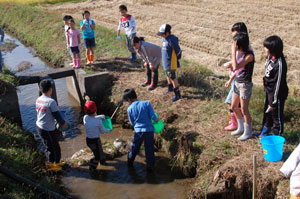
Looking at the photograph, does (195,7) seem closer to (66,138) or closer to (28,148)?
(66,138)

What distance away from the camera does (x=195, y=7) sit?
19.9 m

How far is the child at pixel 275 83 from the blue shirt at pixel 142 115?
1.89 metres

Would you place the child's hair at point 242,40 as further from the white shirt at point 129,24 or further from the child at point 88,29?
the child at point 88,29

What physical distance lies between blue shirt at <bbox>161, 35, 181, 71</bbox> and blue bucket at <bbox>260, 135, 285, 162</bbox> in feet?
9.43

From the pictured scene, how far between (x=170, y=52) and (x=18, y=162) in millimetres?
3717

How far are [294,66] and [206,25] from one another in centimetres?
620

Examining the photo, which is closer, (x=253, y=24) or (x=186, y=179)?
(x=186, y=179)

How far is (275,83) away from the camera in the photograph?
5.48m

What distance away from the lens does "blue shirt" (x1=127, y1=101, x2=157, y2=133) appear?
19.6 ft

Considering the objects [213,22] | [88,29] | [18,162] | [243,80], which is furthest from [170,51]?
[213,22]

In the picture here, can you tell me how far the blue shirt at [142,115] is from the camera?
236 inches

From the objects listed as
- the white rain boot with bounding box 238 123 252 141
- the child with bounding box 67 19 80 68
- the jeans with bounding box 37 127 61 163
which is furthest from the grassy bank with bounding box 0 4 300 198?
the jeans with bounding box 37 127 61 163

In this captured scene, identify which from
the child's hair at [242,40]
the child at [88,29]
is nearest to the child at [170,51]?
the child's hair at [242,40]

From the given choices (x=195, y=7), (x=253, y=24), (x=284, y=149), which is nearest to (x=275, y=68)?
(x=284, y=149)
